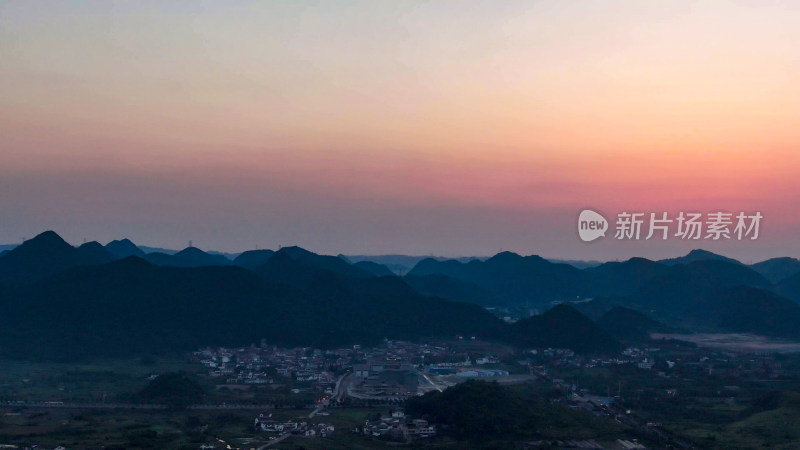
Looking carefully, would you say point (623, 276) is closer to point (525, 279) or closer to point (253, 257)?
point (525, 279)

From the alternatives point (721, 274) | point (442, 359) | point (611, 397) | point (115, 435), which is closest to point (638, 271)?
point (721, 274)

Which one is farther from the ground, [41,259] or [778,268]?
[778,268]

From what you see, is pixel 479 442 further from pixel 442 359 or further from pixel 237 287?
pixel 237 287

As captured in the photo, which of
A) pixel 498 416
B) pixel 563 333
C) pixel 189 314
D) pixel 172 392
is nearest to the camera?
pixel 498 416

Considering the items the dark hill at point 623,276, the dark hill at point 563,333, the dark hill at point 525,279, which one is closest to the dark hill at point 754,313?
the dark hill at point 563,333

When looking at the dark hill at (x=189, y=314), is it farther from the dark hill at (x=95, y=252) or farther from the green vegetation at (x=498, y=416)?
the green vegetation at (x=498, y=416)

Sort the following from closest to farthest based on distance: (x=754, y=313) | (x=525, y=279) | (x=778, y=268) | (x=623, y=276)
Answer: (x=754, y=313) → (x=525, y=279) → (x=623, y=276) → (x=778, y=268)

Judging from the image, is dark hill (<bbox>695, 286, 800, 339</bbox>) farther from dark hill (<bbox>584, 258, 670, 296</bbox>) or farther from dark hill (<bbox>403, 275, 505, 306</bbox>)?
dark hill (<bbox>403, 275, 505, 306</bbox>)

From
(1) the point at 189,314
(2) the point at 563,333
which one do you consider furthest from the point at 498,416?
(1) the point at 189,314
